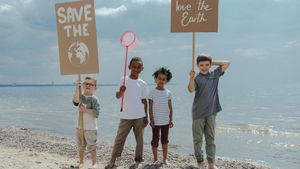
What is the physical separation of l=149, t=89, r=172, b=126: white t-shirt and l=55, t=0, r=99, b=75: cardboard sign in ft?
3.91

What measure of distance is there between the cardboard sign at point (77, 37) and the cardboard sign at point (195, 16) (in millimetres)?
1518

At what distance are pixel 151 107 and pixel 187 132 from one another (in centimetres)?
1110

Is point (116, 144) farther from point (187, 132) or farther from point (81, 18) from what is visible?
point (187, 132)

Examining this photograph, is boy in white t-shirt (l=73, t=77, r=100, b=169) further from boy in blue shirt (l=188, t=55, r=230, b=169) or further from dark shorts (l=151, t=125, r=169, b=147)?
boy in blue shirt (l=188, t=55, r=230, b=169)

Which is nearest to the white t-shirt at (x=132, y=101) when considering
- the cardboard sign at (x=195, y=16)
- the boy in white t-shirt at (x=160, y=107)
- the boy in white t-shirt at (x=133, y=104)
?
the boy in white t-shirt at (x=133, y=104)

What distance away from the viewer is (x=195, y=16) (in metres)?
6.77

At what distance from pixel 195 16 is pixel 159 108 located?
71.7 inches

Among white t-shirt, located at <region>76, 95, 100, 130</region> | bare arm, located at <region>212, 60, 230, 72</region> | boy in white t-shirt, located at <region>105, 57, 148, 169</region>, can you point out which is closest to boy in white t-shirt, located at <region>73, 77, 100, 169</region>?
white t-shirt, located at <region>76, 95, 100, 130</region>

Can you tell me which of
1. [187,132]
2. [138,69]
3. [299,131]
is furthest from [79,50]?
[299,131]

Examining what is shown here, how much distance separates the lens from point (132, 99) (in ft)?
21.7

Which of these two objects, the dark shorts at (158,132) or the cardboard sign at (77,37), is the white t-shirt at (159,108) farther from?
the cardboard sign at (77,37)

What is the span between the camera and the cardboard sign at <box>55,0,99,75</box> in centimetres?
657

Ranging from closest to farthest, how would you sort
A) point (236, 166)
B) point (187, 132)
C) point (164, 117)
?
point (164, 117) < point (236, 166) < point (187, 132)

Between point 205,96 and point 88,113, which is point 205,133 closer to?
point 205,96
